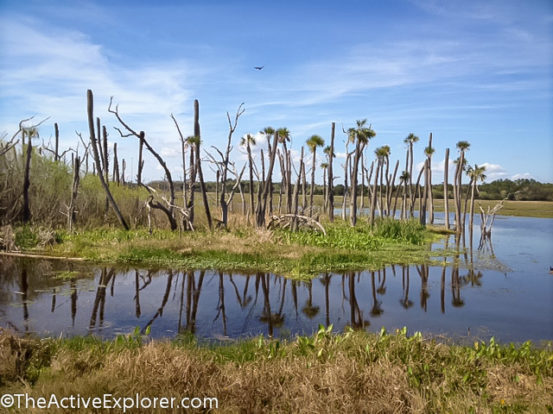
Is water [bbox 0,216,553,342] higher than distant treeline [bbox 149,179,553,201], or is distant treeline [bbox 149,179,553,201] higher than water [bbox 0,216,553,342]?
distant treeline [bbox 149,179,553,201]

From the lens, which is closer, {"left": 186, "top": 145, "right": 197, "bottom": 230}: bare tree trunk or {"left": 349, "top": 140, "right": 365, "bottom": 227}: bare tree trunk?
{"left": 186, "top": 145, "right": 197, "bottom": 230}: bare tree trunk

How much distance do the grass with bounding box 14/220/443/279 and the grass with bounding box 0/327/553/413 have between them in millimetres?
6813

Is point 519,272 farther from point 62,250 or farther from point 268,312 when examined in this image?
point 62,250

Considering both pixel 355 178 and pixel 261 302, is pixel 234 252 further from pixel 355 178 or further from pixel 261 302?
pixel 355 178

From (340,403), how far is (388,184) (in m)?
35.5

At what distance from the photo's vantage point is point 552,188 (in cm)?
8662

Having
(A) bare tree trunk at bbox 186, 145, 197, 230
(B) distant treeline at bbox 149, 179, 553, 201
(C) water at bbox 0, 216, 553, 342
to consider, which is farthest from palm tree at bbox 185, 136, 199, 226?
(B) distant treeline at bbox 149, 179, 553, 201

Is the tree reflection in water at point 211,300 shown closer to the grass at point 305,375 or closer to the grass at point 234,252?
the grass at point 234,252

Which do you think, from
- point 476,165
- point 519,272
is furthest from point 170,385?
point 476,165

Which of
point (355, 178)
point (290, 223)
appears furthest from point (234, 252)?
point (355, 178)

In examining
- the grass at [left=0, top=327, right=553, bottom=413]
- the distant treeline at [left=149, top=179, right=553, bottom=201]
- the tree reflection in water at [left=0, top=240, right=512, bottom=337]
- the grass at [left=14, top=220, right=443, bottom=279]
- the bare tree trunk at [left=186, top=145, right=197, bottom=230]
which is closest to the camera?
the grass at [left=0, top=327, right=553, bottom=413]

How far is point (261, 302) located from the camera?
1048 cm

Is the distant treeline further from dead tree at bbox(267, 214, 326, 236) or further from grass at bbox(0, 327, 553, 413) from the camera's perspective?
grass at bbox(0, 327, 553, 413)

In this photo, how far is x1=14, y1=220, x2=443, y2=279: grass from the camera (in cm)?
1416
